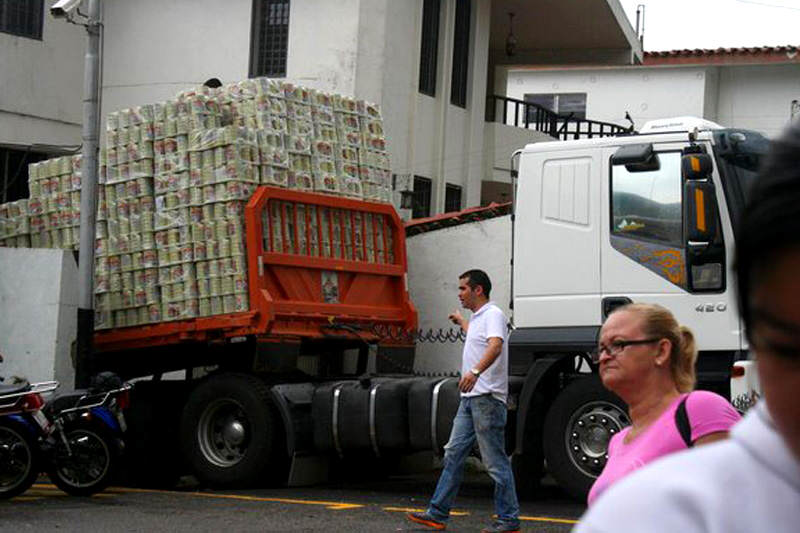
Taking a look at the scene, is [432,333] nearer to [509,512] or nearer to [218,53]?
[509,512]

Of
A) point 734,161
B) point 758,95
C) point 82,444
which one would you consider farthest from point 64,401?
point 758,95

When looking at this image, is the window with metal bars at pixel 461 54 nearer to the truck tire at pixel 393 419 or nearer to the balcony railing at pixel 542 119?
the balcony railing at pixel 542 119

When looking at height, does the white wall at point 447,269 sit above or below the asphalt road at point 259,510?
above

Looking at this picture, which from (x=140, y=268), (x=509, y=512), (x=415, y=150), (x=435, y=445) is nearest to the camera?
(x=509, y=512)

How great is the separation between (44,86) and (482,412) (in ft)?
40.9

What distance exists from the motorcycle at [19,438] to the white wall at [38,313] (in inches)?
103

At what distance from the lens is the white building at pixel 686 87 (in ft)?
109

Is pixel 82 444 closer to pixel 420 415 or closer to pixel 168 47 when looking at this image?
pixel 420 415

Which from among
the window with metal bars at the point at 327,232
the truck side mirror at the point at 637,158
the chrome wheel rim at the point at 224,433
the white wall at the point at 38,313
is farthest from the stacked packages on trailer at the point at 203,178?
the truck side mirror at the point at 637,158

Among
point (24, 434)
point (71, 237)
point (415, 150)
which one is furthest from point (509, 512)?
point (415, 150)

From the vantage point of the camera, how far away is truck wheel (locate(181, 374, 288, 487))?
14195 mm

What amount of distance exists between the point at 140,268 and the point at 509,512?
574cm

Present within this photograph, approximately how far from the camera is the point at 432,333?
16031 mm

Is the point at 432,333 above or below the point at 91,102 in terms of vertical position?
below
